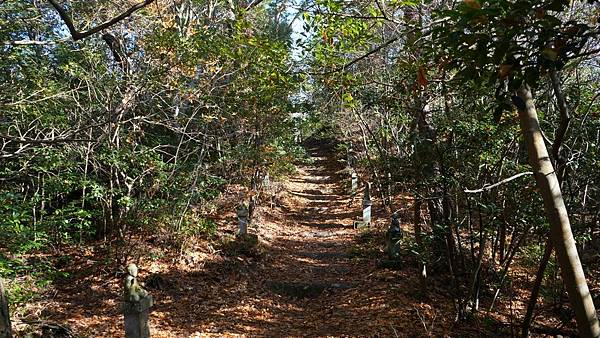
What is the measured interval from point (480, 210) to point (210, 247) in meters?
5.64

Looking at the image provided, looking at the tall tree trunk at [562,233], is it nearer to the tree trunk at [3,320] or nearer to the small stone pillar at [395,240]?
the tree trunk at [3,320]

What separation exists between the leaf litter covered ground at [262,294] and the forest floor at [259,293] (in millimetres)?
17

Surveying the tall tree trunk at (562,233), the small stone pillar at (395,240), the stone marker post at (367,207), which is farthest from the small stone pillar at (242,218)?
the tall tree trunk at (562,233)

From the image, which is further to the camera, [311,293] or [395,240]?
[395,240]

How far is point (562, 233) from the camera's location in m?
2.62

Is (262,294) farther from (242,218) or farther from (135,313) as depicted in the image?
(135,313)

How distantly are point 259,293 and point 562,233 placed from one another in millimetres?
5742

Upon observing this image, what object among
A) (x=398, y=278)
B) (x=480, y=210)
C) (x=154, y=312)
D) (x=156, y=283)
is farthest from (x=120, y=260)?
(x=480, y=210)

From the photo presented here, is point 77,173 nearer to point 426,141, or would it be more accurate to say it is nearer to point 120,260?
point 120,260

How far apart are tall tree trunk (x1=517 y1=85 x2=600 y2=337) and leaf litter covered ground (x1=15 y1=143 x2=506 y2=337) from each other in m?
2.09

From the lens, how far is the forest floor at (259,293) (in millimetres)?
5801

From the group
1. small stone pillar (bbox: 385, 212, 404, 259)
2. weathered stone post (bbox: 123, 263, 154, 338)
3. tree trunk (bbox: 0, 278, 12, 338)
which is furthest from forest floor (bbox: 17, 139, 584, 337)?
tree trunk (bbox: 0, 278, 12, 338)

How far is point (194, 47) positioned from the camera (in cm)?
743

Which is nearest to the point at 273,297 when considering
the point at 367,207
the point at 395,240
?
the point at 395,240
